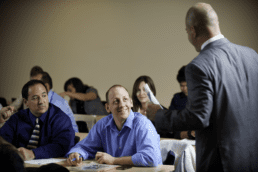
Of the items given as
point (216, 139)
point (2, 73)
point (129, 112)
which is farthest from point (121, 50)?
point (216, 139)

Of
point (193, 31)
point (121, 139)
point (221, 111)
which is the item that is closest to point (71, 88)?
point (121, 139)

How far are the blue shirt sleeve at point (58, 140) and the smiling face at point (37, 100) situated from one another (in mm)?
137

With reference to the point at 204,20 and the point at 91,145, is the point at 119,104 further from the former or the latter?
the point at 204,20

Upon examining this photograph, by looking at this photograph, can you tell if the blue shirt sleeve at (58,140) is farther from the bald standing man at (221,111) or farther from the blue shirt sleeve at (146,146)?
the bald standing man at (221,111)

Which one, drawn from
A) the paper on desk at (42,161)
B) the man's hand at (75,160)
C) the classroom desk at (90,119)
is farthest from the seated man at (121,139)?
the classroom desk at (90,119)

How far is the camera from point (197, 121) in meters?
1.28

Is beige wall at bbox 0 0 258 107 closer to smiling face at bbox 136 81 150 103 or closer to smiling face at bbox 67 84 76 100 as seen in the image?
smiling face at bbox 67 84 76 100

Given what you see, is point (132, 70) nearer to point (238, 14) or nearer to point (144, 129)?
point (238, 14)

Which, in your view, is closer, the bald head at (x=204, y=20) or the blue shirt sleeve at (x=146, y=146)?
the bald head at (x=204, y=20)

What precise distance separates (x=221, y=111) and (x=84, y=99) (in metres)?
3.42

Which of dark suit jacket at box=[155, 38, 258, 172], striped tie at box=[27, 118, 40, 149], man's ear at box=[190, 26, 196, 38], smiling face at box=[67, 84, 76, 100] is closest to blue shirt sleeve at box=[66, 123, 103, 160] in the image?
striped tie at box=[27, 118, 40, 149]

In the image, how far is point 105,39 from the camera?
609 cm

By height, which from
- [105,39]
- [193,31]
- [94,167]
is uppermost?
[105,39]

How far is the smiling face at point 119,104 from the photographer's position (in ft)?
6.72
